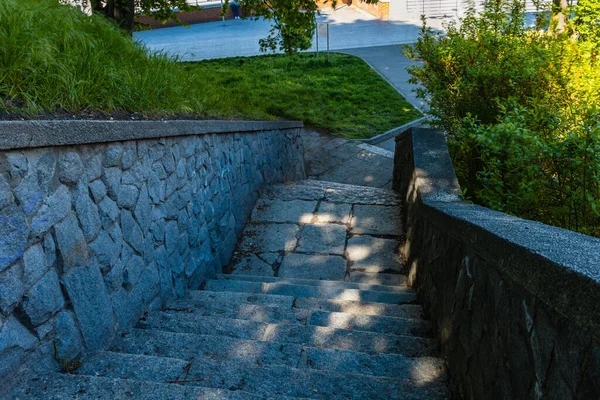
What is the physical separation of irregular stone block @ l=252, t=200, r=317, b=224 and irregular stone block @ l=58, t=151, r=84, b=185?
12.1 ft

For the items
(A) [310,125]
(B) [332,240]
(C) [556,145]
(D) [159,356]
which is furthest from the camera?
(A) [310,125]

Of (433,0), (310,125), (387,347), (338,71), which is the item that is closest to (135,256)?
(387,347)

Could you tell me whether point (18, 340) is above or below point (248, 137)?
below

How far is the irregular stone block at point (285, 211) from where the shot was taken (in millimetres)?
6039

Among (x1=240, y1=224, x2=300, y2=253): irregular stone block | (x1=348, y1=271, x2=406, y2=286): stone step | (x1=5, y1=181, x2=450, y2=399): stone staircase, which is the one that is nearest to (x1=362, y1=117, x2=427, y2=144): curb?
(x1=240, y1=224, x2=300, y2=253): irregular stone block

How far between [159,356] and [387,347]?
3.97 feet

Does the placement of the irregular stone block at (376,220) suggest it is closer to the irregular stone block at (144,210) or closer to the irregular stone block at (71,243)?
the irregular stone block at (144,210)

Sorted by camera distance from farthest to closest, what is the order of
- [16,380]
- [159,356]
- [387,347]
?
[387,347], [159,356], [16,380]

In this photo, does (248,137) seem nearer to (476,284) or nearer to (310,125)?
(476,284)

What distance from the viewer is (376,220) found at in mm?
5965

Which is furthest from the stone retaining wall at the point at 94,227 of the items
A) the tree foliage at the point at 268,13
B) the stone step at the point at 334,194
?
the tree foliage at the point at 268,13

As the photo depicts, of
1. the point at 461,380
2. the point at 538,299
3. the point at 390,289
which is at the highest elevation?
the point at 538,299

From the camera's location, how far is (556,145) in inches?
125

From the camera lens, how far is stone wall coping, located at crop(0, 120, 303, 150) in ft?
6.10
